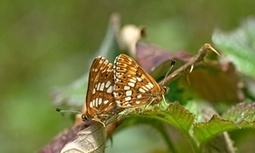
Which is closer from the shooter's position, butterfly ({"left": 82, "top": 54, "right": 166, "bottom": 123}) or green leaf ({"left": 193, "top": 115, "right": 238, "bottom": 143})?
green leaf ({"left": 193, "top": 115, "right": 238, "bottom": 143})

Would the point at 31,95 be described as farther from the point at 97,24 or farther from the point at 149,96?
the point at 149,96

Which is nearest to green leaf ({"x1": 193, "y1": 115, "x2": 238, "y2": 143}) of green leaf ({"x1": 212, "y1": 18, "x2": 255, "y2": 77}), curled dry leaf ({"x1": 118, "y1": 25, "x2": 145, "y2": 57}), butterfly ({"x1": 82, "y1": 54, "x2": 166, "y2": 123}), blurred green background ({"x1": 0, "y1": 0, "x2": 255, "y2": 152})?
butterfly ({"x1": 82, "y1": 54, "x2": 166, "y2": 123})

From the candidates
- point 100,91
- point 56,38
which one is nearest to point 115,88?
point 100,91

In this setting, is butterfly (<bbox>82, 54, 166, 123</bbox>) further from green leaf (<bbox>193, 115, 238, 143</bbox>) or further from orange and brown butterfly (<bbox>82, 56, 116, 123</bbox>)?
green leaf (<bbox>193, 115, 238, 143</bbox>)

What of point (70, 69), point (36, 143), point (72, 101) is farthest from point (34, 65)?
point (72, 101)

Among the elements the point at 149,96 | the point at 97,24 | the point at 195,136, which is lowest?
the point at 195,136

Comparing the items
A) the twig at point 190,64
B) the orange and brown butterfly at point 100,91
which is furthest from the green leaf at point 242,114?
the orange and brown butterfly at point 100,91

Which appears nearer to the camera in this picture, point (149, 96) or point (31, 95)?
point (149, 96)
